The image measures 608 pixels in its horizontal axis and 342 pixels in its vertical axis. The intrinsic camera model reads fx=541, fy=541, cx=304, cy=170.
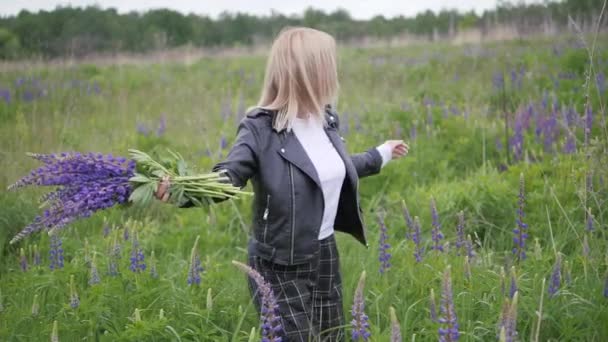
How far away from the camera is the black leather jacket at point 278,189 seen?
2.42 m

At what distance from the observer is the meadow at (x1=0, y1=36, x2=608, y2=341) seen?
2.47 metres

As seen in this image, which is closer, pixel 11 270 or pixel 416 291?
pixel 416 291

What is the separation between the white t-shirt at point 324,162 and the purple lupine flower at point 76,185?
0.88 meters

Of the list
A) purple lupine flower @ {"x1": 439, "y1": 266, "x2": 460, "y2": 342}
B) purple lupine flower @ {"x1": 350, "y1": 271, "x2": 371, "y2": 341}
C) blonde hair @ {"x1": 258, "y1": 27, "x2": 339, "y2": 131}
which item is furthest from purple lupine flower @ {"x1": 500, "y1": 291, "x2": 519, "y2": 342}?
blonde hair @ {"x1": 258, "y1": 27, "x2": 339, "y2": 131}

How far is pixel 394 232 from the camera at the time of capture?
3844 mm

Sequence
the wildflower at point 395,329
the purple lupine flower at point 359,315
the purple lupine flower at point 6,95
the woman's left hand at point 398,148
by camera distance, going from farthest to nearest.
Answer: the purple lupine flower at point 6,95, the woman's left hand at point 398,148, the purple lupine flower at point 359,315, the wildflower at point 395,329

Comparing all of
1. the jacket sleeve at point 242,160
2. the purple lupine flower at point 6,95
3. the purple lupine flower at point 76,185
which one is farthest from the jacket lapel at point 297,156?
the purple lupine flower at point 6,95

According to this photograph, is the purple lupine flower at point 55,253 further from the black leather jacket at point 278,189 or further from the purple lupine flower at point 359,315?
the purple lupine flower at point 359,315

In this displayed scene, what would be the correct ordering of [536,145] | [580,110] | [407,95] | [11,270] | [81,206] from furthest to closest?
[407,95] → [580,110] → [536,145] → [11,270] → [81,206]

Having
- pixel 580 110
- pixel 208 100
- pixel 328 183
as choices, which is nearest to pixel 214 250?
pixel 328 183

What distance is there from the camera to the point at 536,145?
5027 mm

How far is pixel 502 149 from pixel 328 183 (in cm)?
316

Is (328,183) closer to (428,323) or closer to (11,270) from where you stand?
(428,323)

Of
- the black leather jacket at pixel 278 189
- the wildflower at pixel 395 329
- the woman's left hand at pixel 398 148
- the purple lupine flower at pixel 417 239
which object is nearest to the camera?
the wildflower at pixel 395 329
